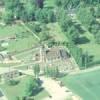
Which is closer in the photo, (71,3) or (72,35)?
(72,35)

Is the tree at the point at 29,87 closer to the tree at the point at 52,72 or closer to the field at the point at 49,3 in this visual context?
the tree at the point at 52,72

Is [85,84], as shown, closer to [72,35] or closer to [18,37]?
[72,35]

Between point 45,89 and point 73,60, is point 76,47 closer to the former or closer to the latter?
point 73,60

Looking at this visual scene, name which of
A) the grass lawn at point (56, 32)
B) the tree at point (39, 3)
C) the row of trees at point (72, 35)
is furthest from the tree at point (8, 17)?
the row of trees at point (72, 35)

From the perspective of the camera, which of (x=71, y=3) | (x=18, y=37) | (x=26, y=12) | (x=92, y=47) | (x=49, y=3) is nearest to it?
(x=92, y=47)

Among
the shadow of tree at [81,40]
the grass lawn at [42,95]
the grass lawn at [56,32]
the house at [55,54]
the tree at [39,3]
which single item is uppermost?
the tree at [39,3]

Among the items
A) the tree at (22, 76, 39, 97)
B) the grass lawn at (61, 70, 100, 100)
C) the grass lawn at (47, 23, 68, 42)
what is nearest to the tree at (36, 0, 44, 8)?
the grass lawn at (47, 23, 68, 42)

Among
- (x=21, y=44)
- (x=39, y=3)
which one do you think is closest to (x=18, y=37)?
(x=21, y=44)

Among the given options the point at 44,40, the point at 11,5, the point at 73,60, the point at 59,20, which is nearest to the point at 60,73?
the point at 73,60

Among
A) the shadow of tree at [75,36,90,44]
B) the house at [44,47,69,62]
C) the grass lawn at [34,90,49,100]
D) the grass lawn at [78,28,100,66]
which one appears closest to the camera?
the grass lawn at [34,90,49,100]

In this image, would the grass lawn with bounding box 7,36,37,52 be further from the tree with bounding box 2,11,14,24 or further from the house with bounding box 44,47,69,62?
the tree with bounding box 2,11,14,24
